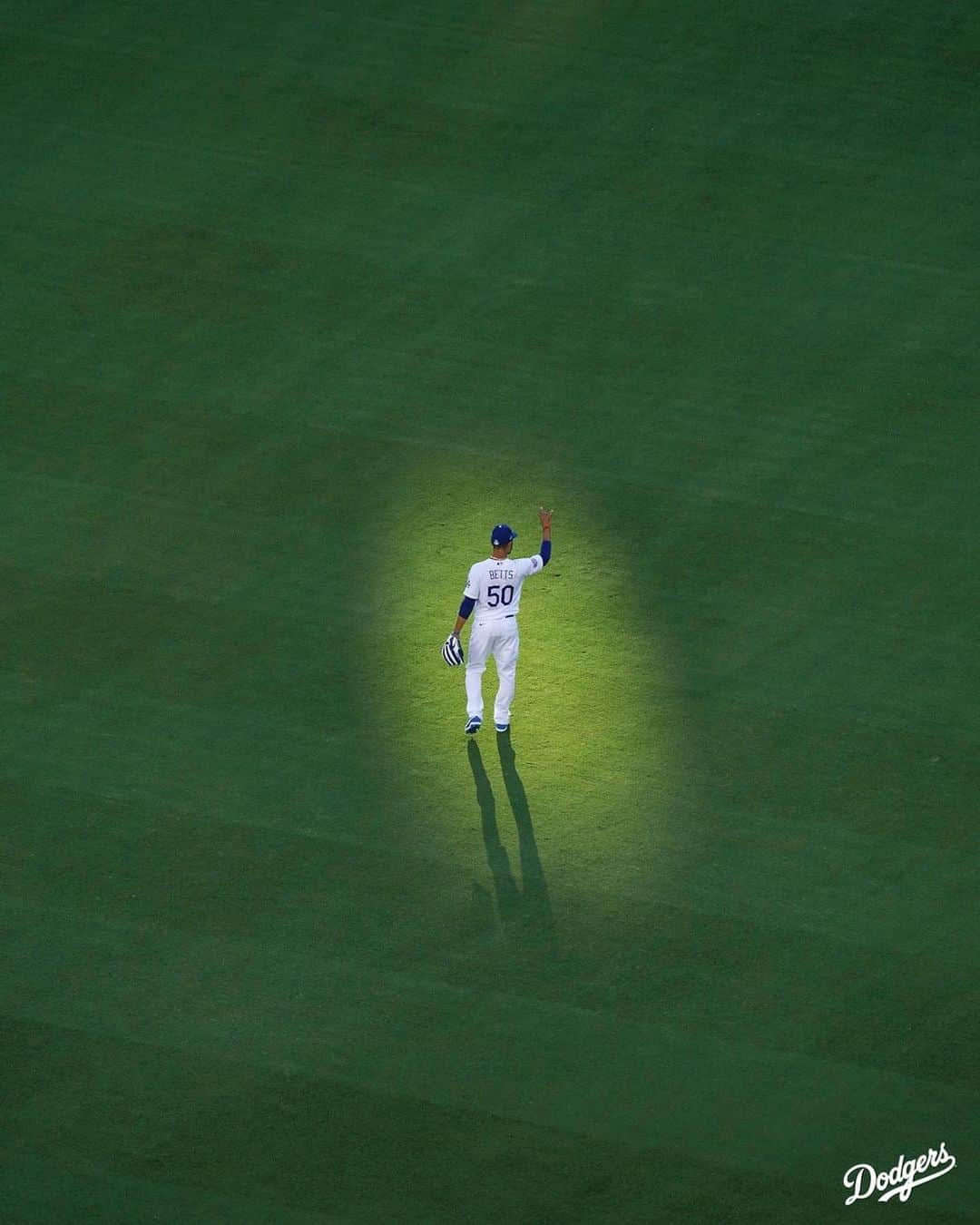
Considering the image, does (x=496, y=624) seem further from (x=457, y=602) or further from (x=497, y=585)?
(x=457, y=602)

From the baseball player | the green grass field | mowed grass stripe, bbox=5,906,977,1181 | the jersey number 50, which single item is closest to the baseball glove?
the baseball player

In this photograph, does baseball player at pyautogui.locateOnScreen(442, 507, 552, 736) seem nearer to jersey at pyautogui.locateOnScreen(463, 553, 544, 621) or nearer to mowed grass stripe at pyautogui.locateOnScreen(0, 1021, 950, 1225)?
jersey at pyautogui.locateOnScreen(463, 553, 544, 621)

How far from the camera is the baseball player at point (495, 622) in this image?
11.8m

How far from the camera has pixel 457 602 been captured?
12984 millimetres

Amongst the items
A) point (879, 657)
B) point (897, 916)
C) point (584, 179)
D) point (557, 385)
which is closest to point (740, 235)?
point (584, 179)

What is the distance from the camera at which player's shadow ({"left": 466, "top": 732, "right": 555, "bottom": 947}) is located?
35.1 feet

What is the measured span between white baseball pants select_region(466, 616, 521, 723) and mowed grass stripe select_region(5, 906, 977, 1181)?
219 cm

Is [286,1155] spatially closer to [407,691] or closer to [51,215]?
[407,691]

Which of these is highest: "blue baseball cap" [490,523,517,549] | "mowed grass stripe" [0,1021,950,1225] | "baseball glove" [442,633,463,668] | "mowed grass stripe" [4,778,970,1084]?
"blue baseball cap" [490,523,517,549]

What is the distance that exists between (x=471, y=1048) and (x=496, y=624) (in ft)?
9.67

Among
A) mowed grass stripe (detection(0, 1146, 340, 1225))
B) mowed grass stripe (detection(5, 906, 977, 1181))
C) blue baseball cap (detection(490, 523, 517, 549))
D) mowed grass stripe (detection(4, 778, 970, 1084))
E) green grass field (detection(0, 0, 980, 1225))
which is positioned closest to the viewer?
mowed grass stripe (detection(0, 1146, 340, 1225))

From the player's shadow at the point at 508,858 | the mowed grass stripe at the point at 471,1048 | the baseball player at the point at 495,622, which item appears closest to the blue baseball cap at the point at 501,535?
the baseball player at the point at 495,622

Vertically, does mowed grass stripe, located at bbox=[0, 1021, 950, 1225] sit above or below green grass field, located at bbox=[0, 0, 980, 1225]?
below

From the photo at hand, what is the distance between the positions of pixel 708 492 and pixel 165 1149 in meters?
6.73
